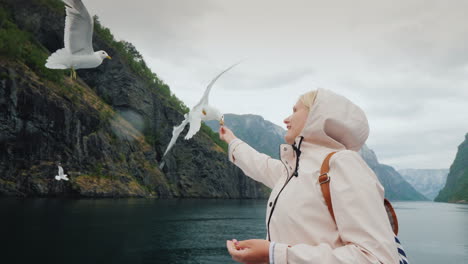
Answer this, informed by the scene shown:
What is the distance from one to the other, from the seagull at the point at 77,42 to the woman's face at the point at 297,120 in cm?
566

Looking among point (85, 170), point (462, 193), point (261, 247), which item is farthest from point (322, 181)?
point (462, 193)

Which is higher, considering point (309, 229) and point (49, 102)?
point (49, 102)

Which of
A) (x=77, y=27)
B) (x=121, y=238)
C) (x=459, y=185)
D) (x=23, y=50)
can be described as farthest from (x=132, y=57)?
(x=459, y=185)

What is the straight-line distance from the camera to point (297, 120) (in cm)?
177

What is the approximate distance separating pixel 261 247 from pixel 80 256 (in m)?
20.1

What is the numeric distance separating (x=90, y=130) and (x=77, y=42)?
49467 mm

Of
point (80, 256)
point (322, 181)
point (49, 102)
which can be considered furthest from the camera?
point (49, 102)

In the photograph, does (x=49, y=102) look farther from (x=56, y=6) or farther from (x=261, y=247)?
(x=261, y=247)

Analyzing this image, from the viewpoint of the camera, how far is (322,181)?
1411 millimetres

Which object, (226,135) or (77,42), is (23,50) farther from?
(226,135)

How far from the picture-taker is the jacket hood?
5.04 feet

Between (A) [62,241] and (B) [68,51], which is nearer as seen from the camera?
(B) [68,51]

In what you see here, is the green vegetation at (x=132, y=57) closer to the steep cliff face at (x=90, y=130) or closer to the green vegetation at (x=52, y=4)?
the steep cliff face at (x=90, y=130)

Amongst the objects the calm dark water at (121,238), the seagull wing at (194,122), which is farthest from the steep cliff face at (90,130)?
the seagull wing at (194,122)
